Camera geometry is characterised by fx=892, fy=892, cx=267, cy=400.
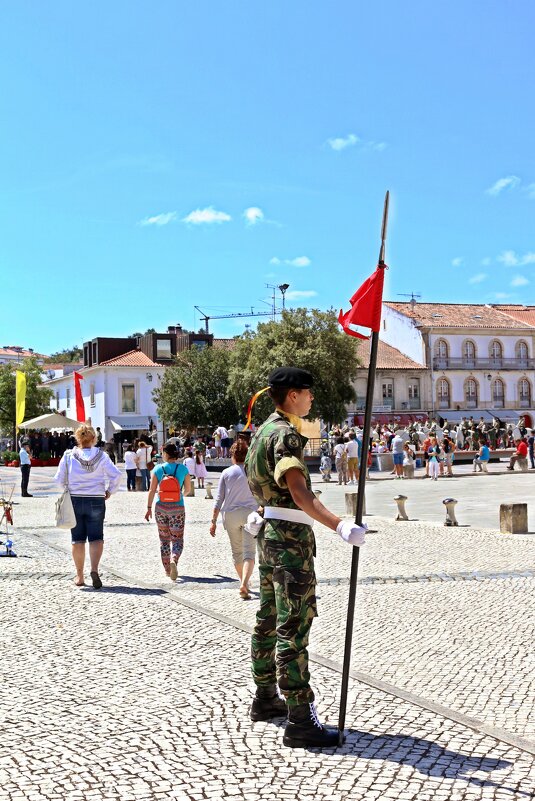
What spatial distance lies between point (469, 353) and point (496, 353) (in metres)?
2.62

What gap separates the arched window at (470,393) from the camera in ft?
218

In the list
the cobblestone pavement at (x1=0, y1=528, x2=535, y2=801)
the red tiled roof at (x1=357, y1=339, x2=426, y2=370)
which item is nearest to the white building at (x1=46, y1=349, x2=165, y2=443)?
the red tiled roof at (x1=357, y1=339, x2=426, y2=370)

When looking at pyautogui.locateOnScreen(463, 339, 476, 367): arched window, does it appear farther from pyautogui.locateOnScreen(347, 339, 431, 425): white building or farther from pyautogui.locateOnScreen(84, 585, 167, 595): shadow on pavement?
pyautogui.locateOnScreen(84, 585, 167, 595): shadow on pavement

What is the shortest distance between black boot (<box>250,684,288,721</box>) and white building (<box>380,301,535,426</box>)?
6132cm

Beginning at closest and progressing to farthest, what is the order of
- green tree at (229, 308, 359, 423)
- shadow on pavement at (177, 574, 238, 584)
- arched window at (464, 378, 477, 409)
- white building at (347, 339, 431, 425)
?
shadow on pavement at (177, 574, 238, 584), green tree at (229, 308, 359, 423), white building at (347, 339, 431, 425), arched window at (464, 378, 477, 409)

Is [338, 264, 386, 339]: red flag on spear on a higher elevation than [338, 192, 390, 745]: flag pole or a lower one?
higher

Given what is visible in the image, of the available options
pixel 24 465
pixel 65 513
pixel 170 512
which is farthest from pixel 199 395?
pixel 65 513

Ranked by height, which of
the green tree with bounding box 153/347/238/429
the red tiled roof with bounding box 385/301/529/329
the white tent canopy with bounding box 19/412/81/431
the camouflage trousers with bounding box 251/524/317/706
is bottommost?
the camouflage trousers with bounding box 251/524/317/706

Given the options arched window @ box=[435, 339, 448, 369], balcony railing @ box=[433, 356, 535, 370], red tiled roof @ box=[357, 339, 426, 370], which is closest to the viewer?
red tiled roof @ box=[357, 339, 426, 370]

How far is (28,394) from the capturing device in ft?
207

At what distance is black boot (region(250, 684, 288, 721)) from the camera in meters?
4.39

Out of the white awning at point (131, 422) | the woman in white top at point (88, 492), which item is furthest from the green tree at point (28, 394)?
the woman in white top at point (88, 492)

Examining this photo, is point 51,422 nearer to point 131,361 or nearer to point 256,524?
point 131,361

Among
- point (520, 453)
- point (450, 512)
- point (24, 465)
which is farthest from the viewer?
point (520, 453)
